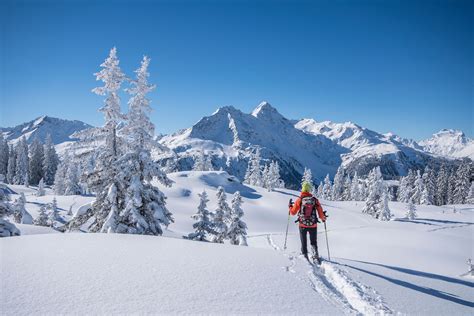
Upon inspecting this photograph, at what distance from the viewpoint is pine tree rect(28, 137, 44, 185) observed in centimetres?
8700

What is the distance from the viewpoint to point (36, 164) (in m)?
88.1

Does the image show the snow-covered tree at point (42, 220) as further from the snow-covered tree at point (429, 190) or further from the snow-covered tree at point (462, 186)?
the snow-covered tree at point (462, 186)

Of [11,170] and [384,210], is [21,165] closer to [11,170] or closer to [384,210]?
[11,170]

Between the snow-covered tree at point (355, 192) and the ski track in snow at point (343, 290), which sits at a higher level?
the snow-covered tree at point (355, 192)

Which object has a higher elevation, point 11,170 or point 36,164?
point 36,164

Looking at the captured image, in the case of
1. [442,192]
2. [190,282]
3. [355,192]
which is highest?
[442,192]

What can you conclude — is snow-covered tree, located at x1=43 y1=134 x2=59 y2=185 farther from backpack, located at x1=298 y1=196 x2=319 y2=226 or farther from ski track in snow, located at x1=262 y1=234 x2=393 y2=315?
ski track in snow, located at x1=262 y1=234 x2=393 y2=315

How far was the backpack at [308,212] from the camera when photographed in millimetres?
9211

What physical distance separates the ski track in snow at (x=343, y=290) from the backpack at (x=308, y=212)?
1344 millimetres

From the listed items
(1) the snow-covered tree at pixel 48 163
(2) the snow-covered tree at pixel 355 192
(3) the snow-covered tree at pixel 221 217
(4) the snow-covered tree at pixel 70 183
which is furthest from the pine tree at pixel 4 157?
(2) the snow-covered tree at pixel 355 192

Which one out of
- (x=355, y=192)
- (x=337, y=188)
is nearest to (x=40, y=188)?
(x=355, y=192)

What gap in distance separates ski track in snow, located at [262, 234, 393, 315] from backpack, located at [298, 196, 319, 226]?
→ 1.34 metres

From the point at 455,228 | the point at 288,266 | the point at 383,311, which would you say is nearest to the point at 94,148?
the point at 288,266

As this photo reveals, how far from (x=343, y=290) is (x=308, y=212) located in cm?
277
